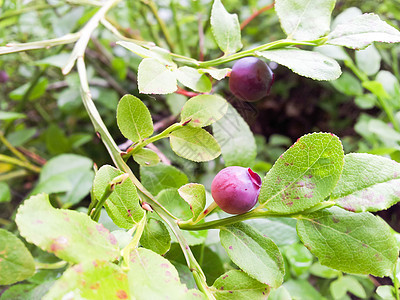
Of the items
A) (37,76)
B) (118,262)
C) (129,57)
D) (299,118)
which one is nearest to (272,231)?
(118,262)

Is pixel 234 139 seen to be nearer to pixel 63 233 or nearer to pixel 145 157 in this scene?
pixel 145 157

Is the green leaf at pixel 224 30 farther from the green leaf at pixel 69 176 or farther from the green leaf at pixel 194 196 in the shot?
the green leaf at pixel 69 176

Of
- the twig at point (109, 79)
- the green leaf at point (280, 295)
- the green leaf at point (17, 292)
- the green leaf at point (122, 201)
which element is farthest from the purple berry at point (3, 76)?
the green leaf at point (280, 295)

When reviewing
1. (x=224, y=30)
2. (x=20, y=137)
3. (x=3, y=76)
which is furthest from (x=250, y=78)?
(x=3, y=76)

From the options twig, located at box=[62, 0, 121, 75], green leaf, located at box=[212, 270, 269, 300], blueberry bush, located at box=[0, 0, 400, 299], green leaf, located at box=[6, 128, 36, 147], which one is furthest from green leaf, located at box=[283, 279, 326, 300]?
green leaf, located at box=[6, 128, 36, 147]

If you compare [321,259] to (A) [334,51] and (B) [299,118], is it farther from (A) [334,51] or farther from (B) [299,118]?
(B) [299,118]
